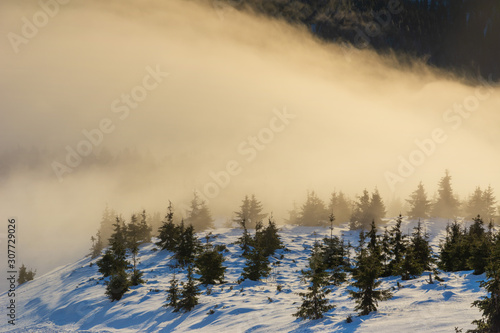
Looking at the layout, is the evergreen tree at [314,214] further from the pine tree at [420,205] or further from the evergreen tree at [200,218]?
the evergreen tree at [200,218]

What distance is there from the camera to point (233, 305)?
2623 centimetres

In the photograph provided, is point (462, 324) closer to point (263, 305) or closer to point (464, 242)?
point (263, 305)

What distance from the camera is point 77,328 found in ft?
98.5

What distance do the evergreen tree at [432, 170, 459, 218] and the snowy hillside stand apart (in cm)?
4191

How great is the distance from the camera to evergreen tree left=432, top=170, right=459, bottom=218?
76125 mm

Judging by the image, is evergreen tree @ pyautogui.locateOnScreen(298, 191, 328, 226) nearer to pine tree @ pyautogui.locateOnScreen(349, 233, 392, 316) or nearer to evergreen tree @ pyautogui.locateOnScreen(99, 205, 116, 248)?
evergreen tree @ pyautogui.locateOnScreen(99, 205, 116, 248)

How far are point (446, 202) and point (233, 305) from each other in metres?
66.8

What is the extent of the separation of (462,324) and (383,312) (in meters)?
4.82

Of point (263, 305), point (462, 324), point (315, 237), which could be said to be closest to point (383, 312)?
point (462, 324)

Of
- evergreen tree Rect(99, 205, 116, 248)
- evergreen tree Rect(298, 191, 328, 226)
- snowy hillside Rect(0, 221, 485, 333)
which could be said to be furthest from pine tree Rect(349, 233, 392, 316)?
evergreen tree Rect(99, 205, 116, 248)

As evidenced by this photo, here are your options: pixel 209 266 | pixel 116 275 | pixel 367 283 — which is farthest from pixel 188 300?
pixel 367 283

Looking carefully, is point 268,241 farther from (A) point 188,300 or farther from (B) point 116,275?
(A) point 188,300

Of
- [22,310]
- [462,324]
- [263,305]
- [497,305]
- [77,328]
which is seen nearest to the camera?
[497,305]

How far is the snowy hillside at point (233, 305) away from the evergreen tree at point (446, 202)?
4191 centimetres
